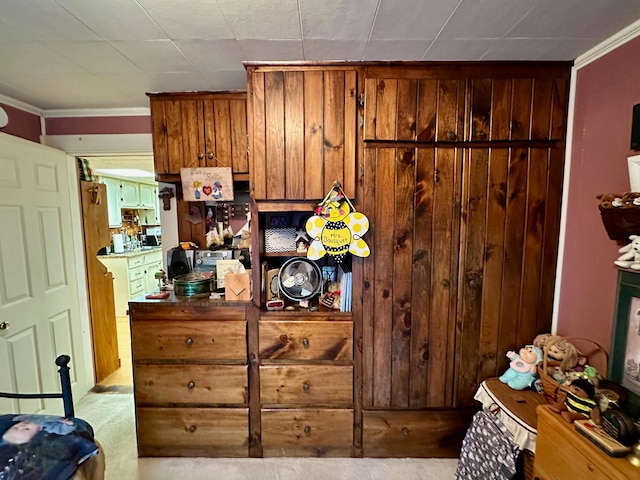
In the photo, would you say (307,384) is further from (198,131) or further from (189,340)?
(198,131)

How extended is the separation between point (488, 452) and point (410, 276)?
0.90m

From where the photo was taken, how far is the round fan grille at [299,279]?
6.13ft

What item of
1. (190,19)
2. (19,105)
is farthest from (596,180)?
(19,105)

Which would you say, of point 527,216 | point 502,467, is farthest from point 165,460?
point 527,216

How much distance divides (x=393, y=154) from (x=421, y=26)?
57cm

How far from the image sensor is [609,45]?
1.37 meters

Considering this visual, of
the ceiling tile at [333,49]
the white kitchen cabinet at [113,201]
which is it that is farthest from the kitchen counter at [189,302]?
the white kitchen cabinet at [113,201]

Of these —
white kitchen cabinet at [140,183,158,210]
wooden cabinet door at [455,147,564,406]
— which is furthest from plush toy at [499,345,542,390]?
white kitchen cabinet at [140,183,158,210]

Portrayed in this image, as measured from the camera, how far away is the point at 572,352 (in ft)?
4.70

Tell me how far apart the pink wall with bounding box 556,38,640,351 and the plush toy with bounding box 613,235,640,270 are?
8.0 inches

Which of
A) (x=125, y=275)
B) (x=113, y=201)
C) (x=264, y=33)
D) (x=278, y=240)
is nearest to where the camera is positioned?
(x=264, y=33)

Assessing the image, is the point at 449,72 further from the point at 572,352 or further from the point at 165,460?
the point at 165,460

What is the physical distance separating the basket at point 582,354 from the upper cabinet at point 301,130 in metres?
1.27

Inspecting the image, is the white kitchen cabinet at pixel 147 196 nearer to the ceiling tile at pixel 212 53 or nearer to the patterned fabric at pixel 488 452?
the ceiling tile at pixel 212 53
